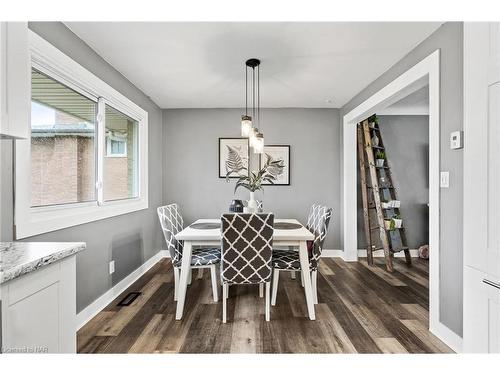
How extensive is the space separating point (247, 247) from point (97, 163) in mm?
1747

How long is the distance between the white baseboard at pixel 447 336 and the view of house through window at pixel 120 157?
10.4ft

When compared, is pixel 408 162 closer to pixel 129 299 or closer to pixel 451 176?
pixel 451 176

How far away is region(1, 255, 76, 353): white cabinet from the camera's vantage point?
2.81 ft

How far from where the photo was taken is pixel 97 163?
270 centimetres

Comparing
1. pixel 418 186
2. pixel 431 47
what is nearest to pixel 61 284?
pixel 431 47

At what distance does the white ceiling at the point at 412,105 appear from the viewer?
143 inches

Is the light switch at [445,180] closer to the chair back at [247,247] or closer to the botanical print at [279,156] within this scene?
the chair back at [247,247]

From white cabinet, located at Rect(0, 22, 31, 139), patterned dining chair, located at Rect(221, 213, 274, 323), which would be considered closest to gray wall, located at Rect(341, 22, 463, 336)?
patterned dining chair, located at Rect(221, 213, 274, 323)

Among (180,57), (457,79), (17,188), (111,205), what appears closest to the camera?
(17,188)

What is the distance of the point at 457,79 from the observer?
1.87 metres

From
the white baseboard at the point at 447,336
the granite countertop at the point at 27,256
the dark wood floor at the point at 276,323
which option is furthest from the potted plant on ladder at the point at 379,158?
the granite countertop at the point at 27,256
